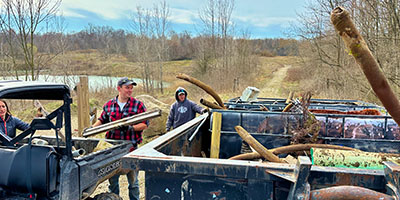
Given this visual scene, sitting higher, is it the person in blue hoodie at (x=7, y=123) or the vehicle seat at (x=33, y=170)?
the person in blue hoodie at (x=7, y=123)

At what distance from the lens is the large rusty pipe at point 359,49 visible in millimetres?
1164

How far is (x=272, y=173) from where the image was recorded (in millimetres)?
1517

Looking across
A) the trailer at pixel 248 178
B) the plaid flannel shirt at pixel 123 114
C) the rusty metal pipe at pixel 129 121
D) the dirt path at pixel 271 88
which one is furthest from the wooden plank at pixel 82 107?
the dirt path at pixel 271 88

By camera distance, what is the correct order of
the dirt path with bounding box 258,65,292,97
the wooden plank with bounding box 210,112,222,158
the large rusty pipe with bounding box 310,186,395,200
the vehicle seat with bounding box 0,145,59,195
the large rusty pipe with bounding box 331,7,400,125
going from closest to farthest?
the large rusty pipe with bounding box 331,7,400,125
the large rusty pipe with bounding box 310,186,395,200
the vehicle seat with bounding box 0,145,59,195
the wooden plank with bounding box 210,112,222,158
the dirt path with bounding box 258,65,292,97

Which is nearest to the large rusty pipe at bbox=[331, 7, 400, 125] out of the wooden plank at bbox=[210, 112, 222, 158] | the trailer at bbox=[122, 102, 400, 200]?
the trailer at bbox=[122, 102, 400, 200]

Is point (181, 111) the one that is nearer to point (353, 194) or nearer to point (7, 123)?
point (7, 123)

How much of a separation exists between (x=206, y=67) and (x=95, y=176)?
24.5m

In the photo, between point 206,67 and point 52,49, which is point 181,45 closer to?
point 206,67

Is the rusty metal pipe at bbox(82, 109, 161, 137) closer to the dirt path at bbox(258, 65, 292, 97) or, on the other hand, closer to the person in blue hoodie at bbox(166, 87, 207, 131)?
the person in blue hoodie at bbox(166, 87, 207, 131)

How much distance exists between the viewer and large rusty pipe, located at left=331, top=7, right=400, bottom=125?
1164 mm

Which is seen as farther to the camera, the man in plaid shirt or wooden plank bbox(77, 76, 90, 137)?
wooden plank bbox(77, 76, 90, 137)

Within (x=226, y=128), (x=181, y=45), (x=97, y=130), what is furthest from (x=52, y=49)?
(x=181, y=45)

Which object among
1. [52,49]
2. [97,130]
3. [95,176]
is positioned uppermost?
[52,49]

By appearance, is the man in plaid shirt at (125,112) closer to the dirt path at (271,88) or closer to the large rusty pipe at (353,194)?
the large rusty pipe at (353,194)
